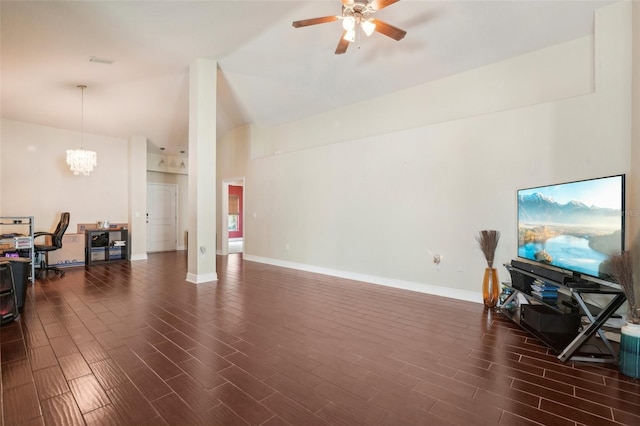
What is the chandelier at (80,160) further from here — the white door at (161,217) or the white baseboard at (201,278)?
the white baseboard at (201,278)

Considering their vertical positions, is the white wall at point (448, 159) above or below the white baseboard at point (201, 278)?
above

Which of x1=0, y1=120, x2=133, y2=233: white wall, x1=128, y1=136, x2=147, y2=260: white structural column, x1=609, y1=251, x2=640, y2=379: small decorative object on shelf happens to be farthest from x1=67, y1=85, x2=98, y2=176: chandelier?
x1=609, y1=251, x2=640, y2=379: small decorative object on shelf

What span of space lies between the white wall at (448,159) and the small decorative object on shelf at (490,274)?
0.73 ft

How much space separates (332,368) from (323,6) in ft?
13.6

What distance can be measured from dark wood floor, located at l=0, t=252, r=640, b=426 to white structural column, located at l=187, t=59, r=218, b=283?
3.67 feet

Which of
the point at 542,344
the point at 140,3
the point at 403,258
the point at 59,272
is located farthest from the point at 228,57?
the point at 542,344

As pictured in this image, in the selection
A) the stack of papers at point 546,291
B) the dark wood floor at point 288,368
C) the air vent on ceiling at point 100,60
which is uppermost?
the air vent on ceiling at point 100,60

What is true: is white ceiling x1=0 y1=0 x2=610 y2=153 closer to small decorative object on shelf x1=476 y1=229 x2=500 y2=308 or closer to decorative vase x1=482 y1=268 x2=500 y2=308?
small decorative object on shelf x1=476 y1=229 x2=500 y2=308

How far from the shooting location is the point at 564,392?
2014mm

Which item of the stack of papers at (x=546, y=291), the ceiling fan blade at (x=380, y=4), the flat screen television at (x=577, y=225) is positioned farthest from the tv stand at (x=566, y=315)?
the ceiling fan blade at (x=380, y=4)

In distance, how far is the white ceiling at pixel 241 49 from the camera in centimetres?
345

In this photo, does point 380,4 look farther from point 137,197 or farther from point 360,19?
point 137,197

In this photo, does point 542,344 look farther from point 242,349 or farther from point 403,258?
point 242,349

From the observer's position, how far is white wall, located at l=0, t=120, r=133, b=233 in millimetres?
6168
